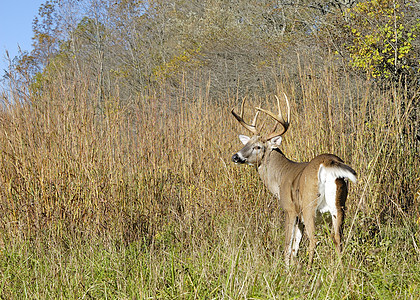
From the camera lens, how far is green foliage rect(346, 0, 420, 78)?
6629mm

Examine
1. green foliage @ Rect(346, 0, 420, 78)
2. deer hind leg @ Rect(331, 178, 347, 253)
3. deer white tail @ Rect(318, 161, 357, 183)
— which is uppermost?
green foliage @ Rect(346, 0, 420, 78)

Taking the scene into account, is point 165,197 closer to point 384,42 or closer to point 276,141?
point 276,141

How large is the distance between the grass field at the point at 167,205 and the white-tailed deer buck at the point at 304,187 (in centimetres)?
15

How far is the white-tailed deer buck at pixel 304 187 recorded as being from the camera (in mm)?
3391

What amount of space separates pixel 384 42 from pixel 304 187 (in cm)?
394

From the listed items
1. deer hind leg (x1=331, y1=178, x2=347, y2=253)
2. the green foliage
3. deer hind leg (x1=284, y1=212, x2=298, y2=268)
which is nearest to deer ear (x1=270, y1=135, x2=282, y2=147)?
deer hind leg (x1=284, y1=212, x2=298, y2=268)

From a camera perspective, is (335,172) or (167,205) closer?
(335,172)

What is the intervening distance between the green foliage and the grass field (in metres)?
1.75

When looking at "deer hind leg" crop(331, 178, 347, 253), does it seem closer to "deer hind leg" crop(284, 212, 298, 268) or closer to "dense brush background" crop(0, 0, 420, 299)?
"dense brush background" crop(0, 0, 420, 299)

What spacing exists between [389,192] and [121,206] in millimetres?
2525

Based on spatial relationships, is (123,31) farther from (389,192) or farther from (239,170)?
(389,192)

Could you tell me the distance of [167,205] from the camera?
4.70 metres

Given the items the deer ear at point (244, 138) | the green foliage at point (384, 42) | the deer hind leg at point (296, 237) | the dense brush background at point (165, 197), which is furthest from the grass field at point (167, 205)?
the green foliage at point (384, 42)

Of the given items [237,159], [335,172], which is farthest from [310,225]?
[237,159]
